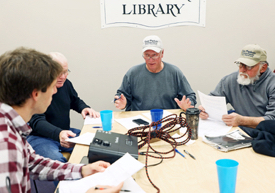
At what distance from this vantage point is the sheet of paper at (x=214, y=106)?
5.34 feet

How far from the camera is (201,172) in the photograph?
100 centimetres

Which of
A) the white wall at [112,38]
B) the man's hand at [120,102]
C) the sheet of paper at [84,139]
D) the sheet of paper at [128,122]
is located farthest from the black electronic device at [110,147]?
the white wall at [112,38]

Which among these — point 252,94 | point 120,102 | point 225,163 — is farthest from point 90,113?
point 252,94

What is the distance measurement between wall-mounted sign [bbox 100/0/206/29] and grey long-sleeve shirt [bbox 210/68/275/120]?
3.86 feet

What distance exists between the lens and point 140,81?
2.33 metres

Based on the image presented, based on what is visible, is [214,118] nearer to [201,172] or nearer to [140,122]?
[140,122]

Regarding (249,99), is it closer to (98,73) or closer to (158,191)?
(158,191)

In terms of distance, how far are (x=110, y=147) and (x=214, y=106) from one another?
3.07ft

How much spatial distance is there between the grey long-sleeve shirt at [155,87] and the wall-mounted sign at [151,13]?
0.87 meters

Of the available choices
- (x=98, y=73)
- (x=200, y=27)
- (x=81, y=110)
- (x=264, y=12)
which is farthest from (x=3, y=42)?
(x=264, y=12)

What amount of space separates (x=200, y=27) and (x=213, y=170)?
240 centimetres

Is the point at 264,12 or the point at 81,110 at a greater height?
the point at 264,12

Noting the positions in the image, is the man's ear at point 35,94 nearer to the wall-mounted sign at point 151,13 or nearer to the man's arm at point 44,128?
the man's arm at point 44,128

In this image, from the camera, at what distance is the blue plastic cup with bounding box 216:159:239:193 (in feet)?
2.62
